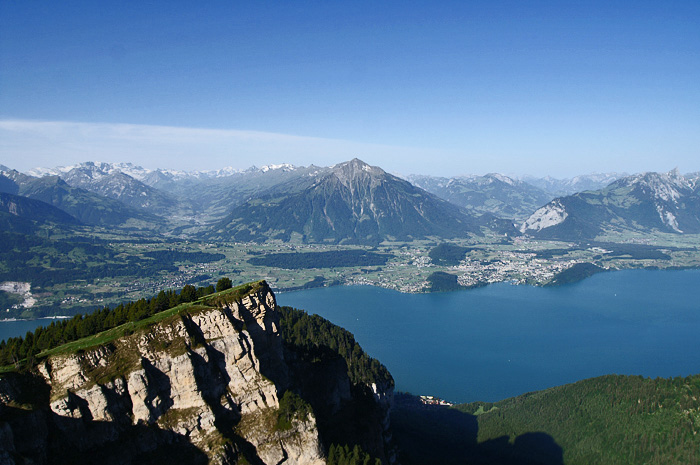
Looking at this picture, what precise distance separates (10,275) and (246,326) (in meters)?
203

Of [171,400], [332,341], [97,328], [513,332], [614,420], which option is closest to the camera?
[171,400]

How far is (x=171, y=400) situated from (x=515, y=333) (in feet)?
401

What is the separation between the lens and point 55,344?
121 feet

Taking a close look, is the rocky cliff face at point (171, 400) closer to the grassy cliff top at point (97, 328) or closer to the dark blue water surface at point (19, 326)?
the grassy cliff top at point (97, 328)

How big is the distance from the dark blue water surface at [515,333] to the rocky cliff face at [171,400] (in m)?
67.6

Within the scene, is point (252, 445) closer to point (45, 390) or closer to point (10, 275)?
Answer: point (45, 390)

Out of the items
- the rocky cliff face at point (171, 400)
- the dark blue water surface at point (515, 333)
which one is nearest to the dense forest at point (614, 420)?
the dark blue water surface at point (515, 333)

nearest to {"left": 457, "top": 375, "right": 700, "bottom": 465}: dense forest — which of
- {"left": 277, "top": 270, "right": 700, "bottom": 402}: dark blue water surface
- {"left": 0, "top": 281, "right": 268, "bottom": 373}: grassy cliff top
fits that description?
{"left": 277, "top": 270, "right": 700, "bottom": 402}: dark blue water surface

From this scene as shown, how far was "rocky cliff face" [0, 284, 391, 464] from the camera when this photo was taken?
2889 cm

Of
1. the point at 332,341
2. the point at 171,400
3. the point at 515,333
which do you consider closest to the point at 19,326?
the point at 332,341

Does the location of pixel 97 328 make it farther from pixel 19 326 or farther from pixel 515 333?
pixel 19 326

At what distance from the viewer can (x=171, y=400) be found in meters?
33.7

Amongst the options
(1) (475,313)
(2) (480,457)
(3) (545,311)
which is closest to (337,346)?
(2) (480,457)

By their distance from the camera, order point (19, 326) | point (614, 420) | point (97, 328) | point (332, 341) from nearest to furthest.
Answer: point (97, 328), point (614, 420), point (332, 341), point (19, 326)
